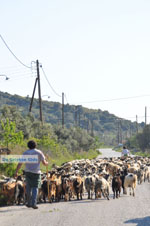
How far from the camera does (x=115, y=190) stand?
1875 centimetres

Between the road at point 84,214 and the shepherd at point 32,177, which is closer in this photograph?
the road at point 84,214

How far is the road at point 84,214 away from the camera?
11914 millimetres

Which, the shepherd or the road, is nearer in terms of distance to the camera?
the road

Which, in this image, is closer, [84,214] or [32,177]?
[32,177]

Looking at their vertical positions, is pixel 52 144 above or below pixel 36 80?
below

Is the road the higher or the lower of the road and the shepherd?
the lower

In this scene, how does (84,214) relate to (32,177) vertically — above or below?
below

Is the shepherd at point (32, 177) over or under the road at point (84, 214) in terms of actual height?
over

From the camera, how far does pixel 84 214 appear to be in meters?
13.4

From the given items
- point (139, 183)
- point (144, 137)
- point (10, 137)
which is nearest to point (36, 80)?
point (10, 137)

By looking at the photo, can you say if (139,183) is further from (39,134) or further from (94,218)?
(39,134)

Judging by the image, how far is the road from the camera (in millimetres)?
11914

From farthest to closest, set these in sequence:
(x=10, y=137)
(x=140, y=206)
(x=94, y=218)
A: (x=10, y=137) < (x=140, y=206) < (x=94, y=218)

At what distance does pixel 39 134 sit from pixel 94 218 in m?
31.7
